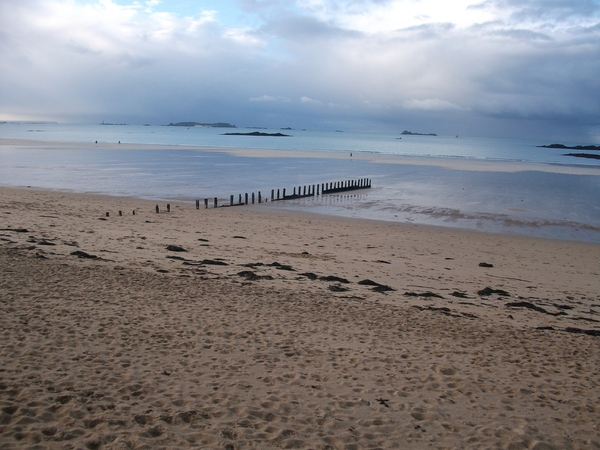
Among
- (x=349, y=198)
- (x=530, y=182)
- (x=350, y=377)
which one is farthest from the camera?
(x=530, y=182)

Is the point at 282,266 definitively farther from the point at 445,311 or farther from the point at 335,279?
the point at 445,311

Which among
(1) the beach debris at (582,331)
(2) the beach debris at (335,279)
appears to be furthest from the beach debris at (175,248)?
(1) the beach debris at (582,331)

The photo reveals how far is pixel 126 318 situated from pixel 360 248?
10147mm

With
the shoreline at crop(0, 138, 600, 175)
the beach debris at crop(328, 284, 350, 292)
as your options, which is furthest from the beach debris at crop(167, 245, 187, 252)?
the shoreline at crop(0, 138, 600, 175)

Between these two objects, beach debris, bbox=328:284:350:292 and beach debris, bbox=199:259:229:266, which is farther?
beach debris, bbox=199:259:229:266

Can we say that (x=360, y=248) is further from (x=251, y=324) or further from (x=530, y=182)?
(x=530, y=182)

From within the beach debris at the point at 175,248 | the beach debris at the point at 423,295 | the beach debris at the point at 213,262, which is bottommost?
the beach debris at the point at 423,295

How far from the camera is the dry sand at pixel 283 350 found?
508 cm

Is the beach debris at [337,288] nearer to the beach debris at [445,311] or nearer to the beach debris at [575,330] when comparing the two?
the beach debris at [445,311]

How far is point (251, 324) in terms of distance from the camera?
8.27 m

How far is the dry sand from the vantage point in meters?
5.08

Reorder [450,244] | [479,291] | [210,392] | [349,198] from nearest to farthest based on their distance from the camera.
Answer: [210,392], [479,291], [450,244], [349,198]

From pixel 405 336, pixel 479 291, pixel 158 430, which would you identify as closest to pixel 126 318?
pixel 158 430

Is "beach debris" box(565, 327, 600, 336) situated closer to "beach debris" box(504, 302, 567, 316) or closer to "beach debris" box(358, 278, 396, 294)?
"beach debris" box(504, 302, 567, 316)
